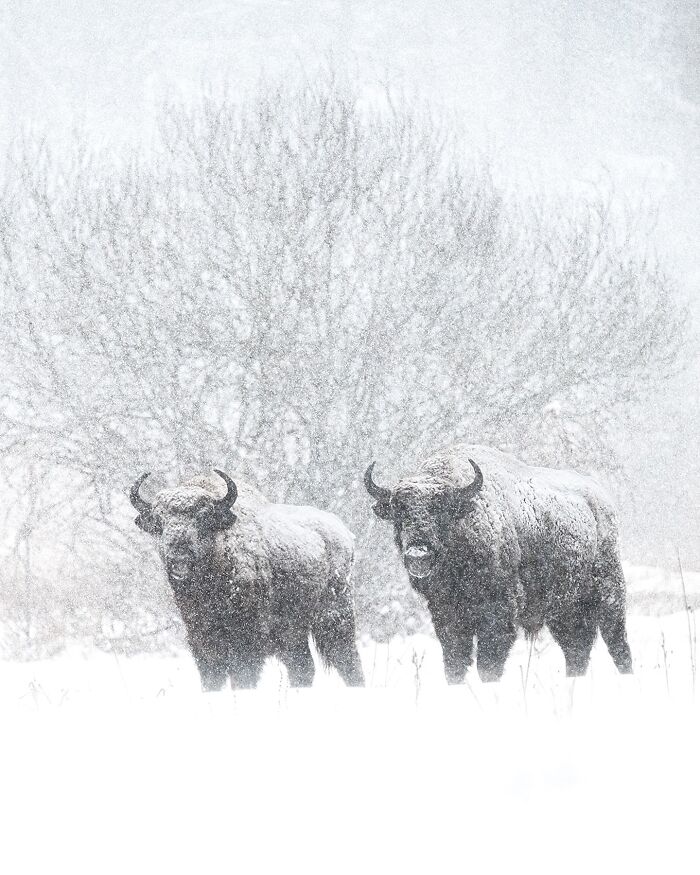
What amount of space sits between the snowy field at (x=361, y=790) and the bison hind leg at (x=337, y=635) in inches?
121

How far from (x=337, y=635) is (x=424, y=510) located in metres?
1.36

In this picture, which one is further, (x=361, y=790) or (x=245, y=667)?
(x=245, y=667)

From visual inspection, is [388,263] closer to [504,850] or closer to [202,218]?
[202,218]

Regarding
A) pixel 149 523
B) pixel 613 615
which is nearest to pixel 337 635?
pixel 149 523

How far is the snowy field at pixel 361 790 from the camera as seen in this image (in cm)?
243

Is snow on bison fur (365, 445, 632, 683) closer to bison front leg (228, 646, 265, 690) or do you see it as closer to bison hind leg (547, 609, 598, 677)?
bison hind leg (547, 609, 598, 677)

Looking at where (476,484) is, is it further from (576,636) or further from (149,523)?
(149,523)

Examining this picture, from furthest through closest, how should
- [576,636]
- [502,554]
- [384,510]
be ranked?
1. [576,636]
2. [502,554]
3. [384,510]

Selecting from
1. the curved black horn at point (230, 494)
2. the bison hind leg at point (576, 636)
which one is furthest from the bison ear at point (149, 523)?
the bison hind leg at point (576, 636)

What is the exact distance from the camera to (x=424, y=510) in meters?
6.12

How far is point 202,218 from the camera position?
42.0ft

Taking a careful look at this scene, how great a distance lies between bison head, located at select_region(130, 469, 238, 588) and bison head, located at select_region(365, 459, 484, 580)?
0.88 meters

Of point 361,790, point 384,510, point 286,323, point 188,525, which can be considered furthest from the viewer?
point 286,323

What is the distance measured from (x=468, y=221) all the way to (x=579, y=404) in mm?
2774
